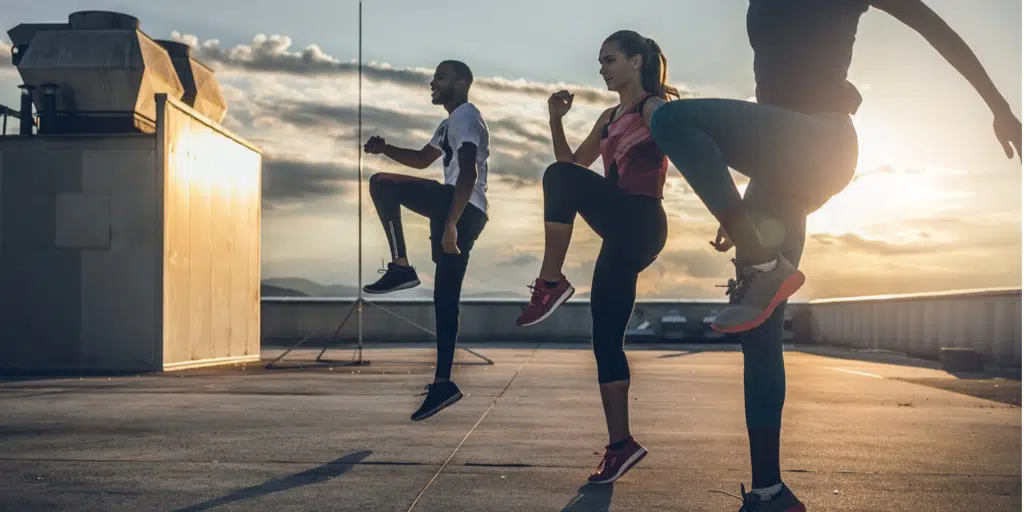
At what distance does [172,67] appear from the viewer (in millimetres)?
15125

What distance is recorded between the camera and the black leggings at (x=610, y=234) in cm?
388

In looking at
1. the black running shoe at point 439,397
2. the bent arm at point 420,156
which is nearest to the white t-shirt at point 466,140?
the bent arm at point 420,156

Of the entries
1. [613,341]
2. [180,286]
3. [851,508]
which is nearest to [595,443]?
[613,341]

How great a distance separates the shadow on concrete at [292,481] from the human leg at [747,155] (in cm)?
185

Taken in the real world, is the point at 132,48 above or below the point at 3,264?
above

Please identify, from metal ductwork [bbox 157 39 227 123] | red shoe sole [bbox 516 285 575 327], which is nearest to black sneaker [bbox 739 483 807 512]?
red shoe sole [bbox 516 285 575 327]

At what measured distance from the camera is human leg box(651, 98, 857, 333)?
2945mm

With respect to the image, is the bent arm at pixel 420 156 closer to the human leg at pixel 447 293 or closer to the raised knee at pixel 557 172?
the human leg at pixel 447 293

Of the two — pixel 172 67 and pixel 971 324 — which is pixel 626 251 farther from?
pixel 971 324

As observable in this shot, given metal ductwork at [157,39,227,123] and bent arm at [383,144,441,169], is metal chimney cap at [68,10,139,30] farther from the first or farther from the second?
bent arm at [383,144,441,169]

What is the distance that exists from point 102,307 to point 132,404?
5860 mm

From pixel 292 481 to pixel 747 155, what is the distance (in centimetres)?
218

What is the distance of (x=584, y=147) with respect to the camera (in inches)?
166

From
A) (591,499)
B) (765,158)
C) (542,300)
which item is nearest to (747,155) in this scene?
(765,158)
